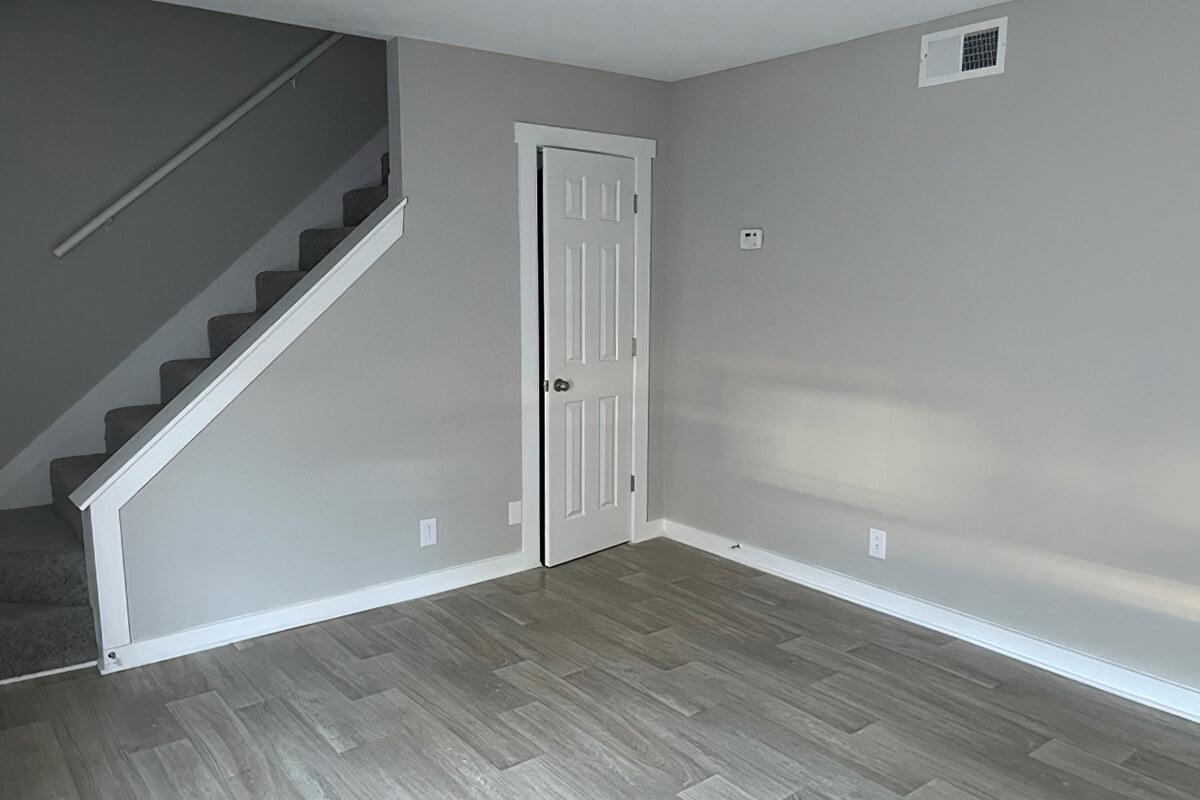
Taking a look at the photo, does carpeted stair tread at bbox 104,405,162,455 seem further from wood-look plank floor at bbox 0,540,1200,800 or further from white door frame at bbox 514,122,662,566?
white door frame at bbox 514,122,662,566

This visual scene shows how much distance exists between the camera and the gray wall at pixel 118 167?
3791 millimetres

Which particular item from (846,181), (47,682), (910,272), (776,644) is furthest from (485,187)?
(47,682)

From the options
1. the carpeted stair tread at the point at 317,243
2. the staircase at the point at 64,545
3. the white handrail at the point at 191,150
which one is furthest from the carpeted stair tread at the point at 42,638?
the carpeted stair tread at the point at 317,243

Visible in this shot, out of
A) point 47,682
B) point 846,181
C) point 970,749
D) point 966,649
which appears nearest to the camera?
point 970,749

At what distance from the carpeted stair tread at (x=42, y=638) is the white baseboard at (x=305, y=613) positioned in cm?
14

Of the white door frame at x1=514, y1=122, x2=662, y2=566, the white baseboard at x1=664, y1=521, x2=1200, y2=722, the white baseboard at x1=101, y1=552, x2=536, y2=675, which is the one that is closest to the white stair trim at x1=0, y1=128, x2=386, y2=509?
Answer: the white door frame at x1=514, y1=122, x2=662, y2=566

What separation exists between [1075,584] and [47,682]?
3728mm

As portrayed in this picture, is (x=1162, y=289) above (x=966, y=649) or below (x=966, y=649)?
above

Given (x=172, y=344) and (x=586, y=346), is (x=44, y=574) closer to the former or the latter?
(x=172, y=344)

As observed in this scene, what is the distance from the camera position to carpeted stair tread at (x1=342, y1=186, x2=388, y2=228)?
13.8 ft

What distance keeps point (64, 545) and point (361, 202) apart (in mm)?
2027

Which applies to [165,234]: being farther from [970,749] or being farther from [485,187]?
[970,749]

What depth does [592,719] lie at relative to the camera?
2.91 m

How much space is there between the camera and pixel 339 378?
365 cm
